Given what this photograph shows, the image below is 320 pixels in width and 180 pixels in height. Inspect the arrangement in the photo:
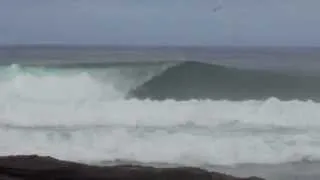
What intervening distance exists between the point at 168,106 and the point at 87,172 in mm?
3060

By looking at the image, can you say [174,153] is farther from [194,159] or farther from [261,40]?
[261,40]

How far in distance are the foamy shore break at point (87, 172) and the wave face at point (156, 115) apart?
5.58ft

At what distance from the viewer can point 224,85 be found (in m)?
4.38

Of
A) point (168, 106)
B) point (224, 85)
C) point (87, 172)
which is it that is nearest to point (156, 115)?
point (168, 106)

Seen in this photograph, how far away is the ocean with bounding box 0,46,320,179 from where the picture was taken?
288 centimetres

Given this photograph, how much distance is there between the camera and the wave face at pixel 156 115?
2.93m

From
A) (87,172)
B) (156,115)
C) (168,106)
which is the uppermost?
(168,106)

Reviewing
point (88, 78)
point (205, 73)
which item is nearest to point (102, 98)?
point (88, 78)

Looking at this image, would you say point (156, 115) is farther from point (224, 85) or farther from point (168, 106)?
point (224, 85)

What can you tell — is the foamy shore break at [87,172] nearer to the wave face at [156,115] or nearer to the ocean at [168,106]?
the ocean at [168,106]

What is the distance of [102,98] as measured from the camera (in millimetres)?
4375

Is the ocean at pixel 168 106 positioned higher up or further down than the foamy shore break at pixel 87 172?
higher up

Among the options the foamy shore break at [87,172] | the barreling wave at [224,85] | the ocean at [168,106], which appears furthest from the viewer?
the barreling wave at [224,85]

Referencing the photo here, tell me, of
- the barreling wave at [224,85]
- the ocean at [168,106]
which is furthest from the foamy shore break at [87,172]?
the barreling wave at [224,85]
